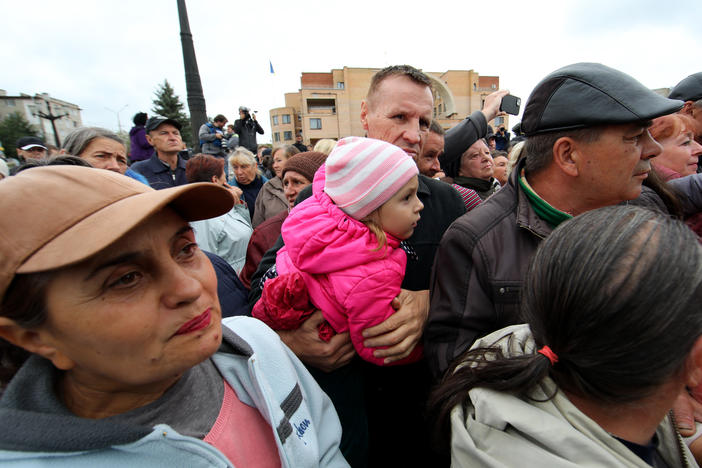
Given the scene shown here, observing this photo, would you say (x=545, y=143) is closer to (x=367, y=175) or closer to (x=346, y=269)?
(x=367, y=175)

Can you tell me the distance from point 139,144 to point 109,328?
6502mm

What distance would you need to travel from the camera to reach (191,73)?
557 centimetres

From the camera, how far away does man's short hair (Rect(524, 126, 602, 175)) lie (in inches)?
59.1

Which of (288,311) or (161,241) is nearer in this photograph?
(161,241)

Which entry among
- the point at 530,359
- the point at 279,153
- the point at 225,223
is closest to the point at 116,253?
the point at 530,359

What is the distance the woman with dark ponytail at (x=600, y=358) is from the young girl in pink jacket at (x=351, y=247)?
2.20 feet

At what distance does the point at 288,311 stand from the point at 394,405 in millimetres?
1161

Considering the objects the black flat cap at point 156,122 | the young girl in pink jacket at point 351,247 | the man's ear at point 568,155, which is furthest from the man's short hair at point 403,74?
the black flat cap at point 156,122

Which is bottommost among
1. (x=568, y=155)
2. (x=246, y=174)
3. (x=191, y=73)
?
(x=246, y=174)

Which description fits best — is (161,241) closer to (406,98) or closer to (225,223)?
(406,98)

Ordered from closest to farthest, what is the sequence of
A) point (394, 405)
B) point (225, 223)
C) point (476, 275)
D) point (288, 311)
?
point (476, 275) → point (288, 311) → point (394, 405) → point (225, 223)

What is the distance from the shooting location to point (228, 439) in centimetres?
113

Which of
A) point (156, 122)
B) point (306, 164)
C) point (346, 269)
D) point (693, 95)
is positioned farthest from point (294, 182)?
point (693, 95)

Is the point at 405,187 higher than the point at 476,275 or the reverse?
higher
